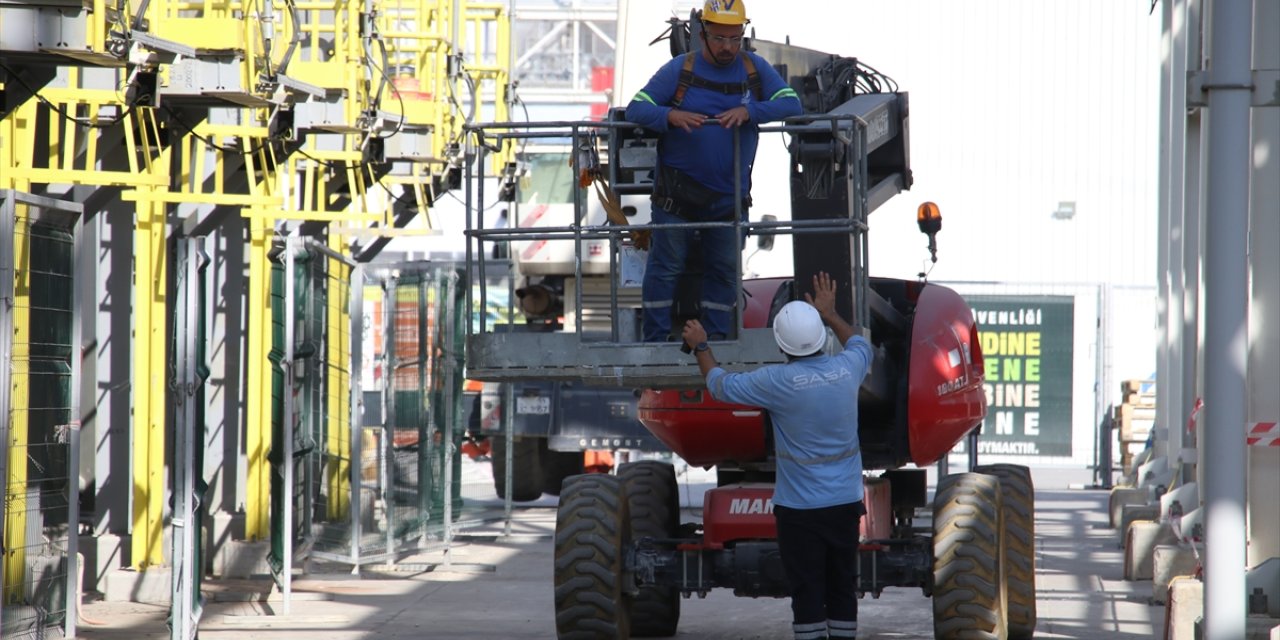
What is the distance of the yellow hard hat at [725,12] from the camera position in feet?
26.7

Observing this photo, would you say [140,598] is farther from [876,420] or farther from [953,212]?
[953,212]

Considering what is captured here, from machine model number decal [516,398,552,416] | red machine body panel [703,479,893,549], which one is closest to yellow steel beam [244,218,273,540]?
red machine body panel [703,479,893,549]

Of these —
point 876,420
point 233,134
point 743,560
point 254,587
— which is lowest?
point 254,587

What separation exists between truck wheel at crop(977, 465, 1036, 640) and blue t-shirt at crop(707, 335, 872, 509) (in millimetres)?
2288

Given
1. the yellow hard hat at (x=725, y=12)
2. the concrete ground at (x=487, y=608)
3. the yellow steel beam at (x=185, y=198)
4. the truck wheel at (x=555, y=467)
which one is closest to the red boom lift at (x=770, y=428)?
the yellow hard hat at (x=725, y=12)

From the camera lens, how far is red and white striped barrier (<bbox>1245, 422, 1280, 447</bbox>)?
33.3 feet

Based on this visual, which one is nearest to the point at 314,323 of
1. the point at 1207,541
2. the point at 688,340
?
the point at 688,340

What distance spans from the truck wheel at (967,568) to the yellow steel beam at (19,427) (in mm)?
5048

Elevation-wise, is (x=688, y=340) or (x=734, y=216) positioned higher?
(x=734, y=216)

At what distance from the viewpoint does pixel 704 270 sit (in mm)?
8469

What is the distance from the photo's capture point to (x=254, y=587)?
13.7 metres

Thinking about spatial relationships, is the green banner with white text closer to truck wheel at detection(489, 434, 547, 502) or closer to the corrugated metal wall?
the corrugated metal wall

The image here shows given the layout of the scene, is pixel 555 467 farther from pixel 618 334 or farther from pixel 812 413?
pixel 812 413

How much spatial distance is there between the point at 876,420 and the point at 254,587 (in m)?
5.78
